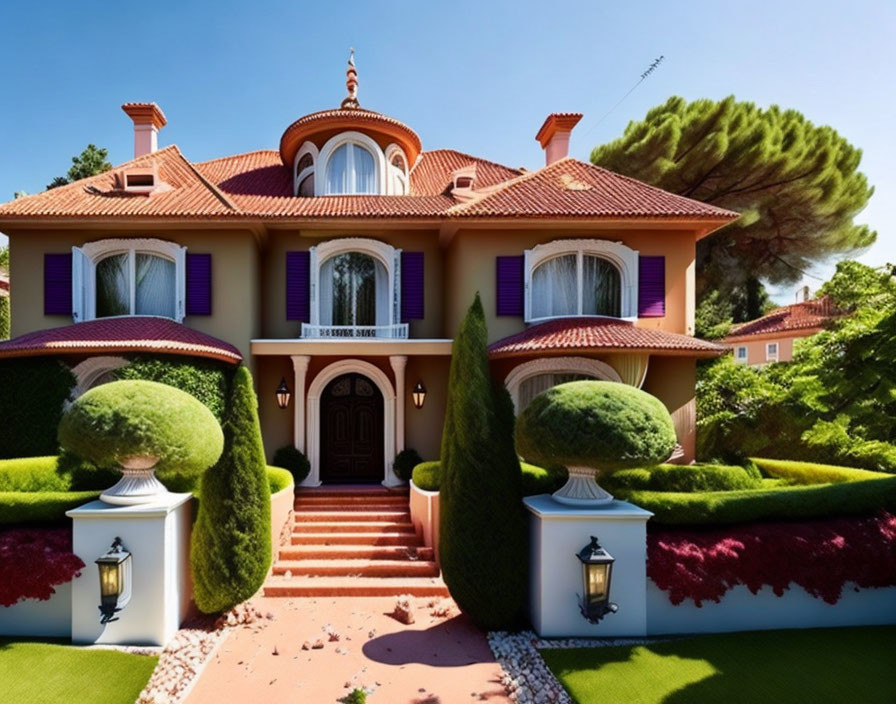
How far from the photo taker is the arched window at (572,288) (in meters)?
14.5

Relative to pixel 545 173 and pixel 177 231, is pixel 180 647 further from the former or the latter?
pixel 545 173

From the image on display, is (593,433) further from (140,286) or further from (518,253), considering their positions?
(140,286)

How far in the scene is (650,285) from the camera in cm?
1459

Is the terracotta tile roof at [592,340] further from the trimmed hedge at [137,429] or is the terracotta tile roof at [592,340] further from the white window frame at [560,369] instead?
the trimmed hedge at [137,429]

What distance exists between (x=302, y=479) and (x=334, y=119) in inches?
443

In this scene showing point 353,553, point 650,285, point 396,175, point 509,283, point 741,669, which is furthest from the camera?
point 396,175

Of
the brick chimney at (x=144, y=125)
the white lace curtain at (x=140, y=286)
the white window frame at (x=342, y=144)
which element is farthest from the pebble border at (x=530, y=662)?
the brick chimney at (x=144, y=125)

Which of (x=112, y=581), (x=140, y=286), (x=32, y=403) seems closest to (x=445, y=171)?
(x=140, y=286)

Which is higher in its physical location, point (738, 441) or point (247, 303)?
point (247, 303)

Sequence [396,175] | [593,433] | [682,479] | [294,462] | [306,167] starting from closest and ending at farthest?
[593,433] < [682,479] < [294,462] < [306,167] < [396,175]

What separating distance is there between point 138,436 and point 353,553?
5.23 meters

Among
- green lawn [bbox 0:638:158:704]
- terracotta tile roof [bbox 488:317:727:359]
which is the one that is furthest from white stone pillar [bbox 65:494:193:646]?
terracotta tile roof [bbox 488:317:727:359]

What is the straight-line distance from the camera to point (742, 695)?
6.34 metres

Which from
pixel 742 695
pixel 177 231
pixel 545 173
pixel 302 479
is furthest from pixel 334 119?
pixel 742 695
